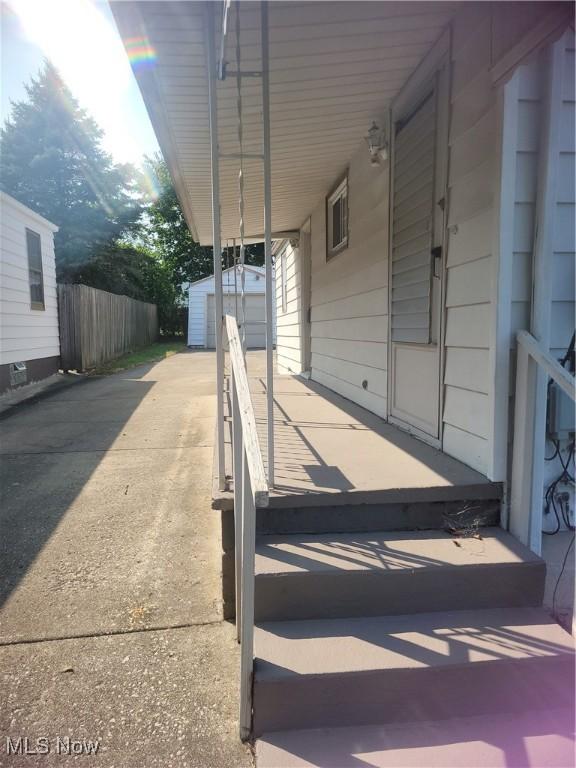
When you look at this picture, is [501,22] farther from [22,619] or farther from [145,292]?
[145,292]

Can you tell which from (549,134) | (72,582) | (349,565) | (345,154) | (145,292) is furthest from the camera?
(145,292)

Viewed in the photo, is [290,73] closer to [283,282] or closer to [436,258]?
[436,258]

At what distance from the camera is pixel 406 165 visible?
3.08m

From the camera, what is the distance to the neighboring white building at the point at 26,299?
24.3ft

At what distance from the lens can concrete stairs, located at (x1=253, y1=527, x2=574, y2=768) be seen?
1.47 metres

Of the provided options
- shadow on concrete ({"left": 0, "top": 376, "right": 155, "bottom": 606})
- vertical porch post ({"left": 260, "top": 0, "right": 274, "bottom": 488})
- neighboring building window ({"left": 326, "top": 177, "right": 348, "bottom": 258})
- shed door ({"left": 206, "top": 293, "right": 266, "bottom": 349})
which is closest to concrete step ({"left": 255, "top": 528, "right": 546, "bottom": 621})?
vertical porch post ({"left": 260, "top": 0, "right": 274, "bottom": 488})

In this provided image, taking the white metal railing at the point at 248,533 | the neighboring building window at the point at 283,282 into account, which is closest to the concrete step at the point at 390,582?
the white metal railing at the point at 248,533

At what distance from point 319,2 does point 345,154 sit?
2.07 meters

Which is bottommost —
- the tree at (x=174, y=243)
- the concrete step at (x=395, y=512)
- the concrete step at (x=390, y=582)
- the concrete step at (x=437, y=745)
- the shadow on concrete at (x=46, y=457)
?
the concrete step at (x=437, y=745)

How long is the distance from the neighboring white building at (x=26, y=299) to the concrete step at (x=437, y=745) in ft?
24.1

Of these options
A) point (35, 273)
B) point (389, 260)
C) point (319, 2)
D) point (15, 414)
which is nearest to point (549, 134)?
point (319, 2)

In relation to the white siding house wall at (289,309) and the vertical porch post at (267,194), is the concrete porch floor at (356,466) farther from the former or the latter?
the white siding house wall at (289,309)

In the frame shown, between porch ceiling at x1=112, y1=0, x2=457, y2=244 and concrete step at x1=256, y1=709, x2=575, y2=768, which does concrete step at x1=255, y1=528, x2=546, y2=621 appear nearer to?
concrete step at x1=256, y1=709, x2=575, y2=768

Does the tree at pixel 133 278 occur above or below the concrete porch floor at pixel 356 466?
above
